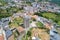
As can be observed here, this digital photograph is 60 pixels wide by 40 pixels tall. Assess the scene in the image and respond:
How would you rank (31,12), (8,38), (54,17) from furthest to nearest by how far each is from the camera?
(31,12) < (54,17) < (8,38)

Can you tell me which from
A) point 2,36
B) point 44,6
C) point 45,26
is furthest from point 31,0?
point 2,36

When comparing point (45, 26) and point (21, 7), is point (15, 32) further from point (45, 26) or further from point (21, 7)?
point (21, 7)

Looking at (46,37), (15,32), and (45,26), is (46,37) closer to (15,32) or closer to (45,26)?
(45,26)

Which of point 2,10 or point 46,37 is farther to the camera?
point 2,10

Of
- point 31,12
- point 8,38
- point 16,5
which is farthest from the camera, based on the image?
point 16,5

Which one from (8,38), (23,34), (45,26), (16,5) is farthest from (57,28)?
(16,5)

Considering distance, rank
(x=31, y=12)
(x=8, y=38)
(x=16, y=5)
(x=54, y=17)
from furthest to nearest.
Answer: (x=16, y=5), (x=31, y=12), (x=54, y=17), (x=8, y=38)

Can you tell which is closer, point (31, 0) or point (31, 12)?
point (31, 12)

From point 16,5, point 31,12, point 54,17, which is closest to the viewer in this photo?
point 54,17
